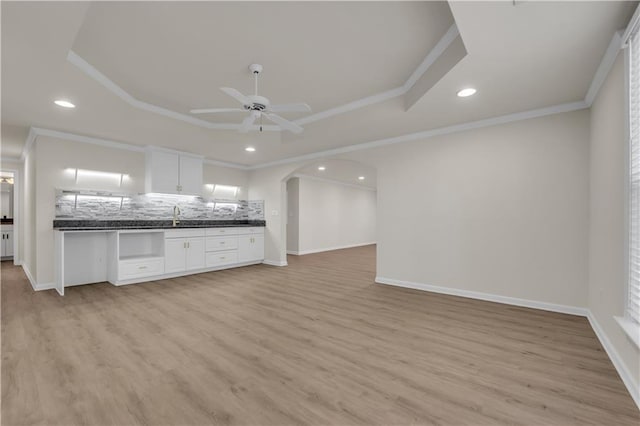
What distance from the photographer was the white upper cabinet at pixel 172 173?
17.4 feet

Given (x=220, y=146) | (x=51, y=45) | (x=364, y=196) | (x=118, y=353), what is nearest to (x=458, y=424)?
(x=118, y=353)

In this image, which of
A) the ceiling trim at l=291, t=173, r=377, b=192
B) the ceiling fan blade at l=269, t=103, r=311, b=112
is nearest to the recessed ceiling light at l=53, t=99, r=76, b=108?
the ceiling fan blade at l=269, t=103, r=311, b=112

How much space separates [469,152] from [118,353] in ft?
15.0

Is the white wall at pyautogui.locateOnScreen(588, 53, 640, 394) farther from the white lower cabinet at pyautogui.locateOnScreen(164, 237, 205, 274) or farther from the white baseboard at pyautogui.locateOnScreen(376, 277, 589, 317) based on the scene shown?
the white lower cabinet at pyautogui.locateOnScreen(164, 237, 205, 274)

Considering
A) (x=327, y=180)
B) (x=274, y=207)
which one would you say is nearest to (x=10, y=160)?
(x=274, y=207)

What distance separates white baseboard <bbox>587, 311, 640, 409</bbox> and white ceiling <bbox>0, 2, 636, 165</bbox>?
2.33 metres

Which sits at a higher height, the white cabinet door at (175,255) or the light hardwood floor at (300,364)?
the white cabinet door at (175,255)

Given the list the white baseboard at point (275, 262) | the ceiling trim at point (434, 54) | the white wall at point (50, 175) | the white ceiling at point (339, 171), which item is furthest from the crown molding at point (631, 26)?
the white wall at point (50, 175)

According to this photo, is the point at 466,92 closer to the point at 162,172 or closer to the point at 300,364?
the point at 300,364

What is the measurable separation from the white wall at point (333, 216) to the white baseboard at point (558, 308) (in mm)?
4535

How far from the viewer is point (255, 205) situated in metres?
7.10

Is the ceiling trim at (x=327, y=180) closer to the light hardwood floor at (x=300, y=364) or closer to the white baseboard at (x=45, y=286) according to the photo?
the light hardwood floor at (x=300, y=364)

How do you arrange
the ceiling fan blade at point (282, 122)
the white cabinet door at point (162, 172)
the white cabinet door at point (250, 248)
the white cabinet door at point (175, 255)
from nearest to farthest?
the ceiling fan blade at point (282, 122) → the white cabinet door at point (175, 255) → the white cabinet door at point (162, 172) → the white cabinet door at point (250, 248)

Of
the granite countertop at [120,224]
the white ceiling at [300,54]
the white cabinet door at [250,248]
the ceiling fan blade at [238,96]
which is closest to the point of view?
the white ceiling at [300,54]
